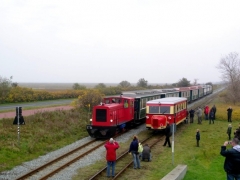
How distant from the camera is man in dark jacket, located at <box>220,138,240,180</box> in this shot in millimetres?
7645

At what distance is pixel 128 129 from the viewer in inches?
995

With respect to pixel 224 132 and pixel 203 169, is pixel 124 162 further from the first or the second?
pixel 224 132

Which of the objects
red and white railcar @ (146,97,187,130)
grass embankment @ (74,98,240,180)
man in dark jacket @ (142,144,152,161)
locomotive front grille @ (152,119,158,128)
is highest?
red and white railcar @ (146,97,187,130)

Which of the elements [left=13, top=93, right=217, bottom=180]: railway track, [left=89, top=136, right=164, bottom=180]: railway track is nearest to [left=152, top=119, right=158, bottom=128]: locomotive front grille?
[left=89, top=136, right=164, bottom=180]: railway track

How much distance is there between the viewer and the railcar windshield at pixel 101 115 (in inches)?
806

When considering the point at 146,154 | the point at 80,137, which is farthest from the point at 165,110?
the point at 146,154

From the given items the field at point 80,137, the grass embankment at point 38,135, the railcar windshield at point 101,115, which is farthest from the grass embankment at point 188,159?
the grass embankment at point 38,135

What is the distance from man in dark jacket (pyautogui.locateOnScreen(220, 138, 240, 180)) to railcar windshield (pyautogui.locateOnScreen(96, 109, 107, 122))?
13138 millimetres

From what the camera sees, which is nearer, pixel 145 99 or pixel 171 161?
pixel 171 161

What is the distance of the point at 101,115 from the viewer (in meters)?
20.6

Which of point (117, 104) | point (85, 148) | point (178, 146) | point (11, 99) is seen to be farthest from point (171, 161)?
point (11, 99)

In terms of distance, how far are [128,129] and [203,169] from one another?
1216cm

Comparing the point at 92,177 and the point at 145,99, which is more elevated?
the point at 145,99

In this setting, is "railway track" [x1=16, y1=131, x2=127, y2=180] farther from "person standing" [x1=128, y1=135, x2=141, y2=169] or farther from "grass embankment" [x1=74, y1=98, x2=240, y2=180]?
"person standing" [x1=128, y1=135, x2=141, y2=169]
